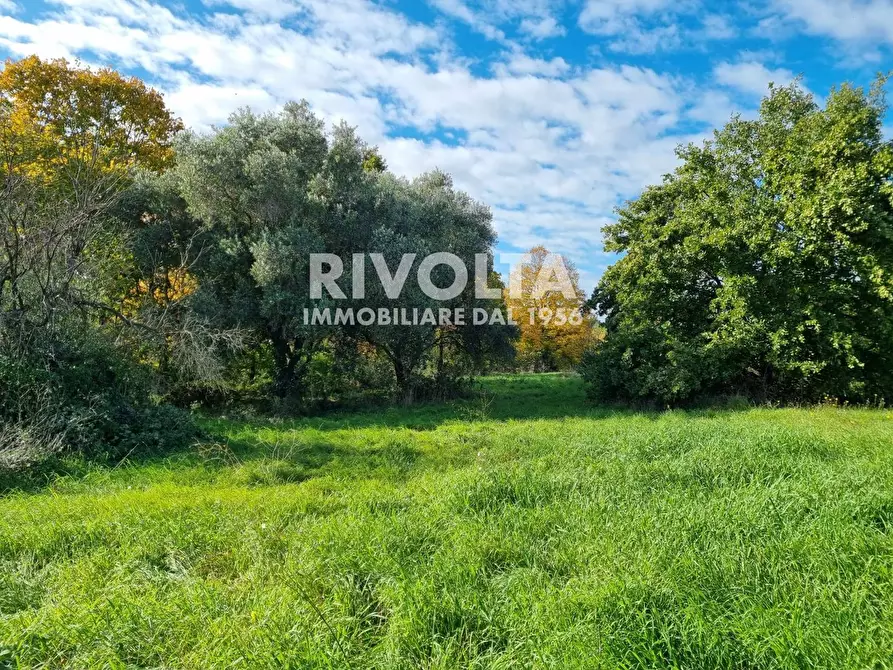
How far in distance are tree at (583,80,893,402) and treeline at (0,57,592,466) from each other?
563 cm

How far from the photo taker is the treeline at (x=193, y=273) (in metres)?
8.62

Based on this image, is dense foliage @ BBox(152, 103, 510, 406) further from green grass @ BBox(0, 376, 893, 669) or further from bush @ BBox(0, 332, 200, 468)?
green grass @ BBox(0, 376, 893, 669)

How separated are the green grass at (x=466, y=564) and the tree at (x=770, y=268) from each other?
25.7 ft

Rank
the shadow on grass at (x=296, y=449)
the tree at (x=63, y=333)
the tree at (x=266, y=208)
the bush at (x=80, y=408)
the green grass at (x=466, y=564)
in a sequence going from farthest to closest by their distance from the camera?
the tree at (x=266, y=208)
the tree at (x=63, y=333)
the bush at (x=80, y=408)
the shadow on grass at (x=296, y=449)
the green grass at (x=466, y=564)

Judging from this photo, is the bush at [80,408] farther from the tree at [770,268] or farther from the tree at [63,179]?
the tree at [770,268]

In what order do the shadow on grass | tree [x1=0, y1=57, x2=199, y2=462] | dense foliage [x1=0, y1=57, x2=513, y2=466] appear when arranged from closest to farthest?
the shadow on grass → tree [x1=0, y1=57, x2=199, y2=462] → dense foliage [x1=0, y1=57, x2=513, y2=466]

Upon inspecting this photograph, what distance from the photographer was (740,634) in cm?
264

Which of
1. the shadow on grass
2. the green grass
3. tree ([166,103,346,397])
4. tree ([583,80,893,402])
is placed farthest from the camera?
tree ([166,103,346,397])

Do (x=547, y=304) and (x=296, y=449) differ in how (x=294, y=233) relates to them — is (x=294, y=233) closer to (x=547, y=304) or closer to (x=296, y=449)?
(x=296, y=449)

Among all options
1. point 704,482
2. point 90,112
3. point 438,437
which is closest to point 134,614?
point 704,482

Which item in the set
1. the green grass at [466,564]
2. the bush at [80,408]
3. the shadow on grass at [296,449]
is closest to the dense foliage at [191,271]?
the bush at [80,408]

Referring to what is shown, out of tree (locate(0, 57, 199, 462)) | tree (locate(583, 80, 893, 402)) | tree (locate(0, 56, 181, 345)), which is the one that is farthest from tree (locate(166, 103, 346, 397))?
tree (locate(583, 80, 893, 402))

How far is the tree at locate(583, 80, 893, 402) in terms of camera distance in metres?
13.0

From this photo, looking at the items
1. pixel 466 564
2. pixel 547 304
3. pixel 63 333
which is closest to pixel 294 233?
pixel 63 333
